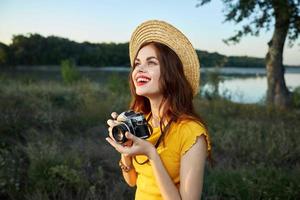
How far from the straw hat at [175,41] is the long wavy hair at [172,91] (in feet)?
0.11

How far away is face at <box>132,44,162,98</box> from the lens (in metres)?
1.80

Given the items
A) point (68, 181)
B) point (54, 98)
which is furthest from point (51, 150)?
point (54, 98)

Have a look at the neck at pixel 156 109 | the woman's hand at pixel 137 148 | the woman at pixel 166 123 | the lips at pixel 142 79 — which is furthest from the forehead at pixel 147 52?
the woman's hand at pixel 137 148

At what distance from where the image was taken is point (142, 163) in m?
1.77

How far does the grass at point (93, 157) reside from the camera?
3801mm

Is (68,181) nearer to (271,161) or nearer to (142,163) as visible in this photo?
(142,163)

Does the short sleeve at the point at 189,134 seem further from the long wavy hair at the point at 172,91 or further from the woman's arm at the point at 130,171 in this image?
the woman's arm at the point at 130,171

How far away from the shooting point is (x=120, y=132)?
1568 mm

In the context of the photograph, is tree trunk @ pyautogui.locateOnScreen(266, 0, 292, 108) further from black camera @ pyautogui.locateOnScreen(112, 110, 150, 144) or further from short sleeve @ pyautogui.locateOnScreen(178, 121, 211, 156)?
black camera @ pyautogui.locateOnScreen(112, 110, 150, 144)

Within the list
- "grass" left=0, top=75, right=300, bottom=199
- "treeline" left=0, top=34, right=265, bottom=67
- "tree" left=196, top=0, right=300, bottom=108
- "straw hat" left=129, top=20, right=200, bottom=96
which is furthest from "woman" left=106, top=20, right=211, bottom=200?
"treeline" left=0, top=34, right=265, bottom=67

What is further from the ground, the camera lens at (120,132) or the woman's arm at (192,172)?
the camera lens at (120,132)

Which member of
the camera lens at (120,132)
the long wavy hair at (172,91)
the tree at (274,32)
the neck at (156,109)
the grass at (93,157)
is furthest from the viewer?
the tree at (274,32)

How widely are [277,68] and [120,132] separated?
38.3ft

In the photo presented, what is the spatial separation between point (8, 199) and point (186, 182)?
9.57ft
